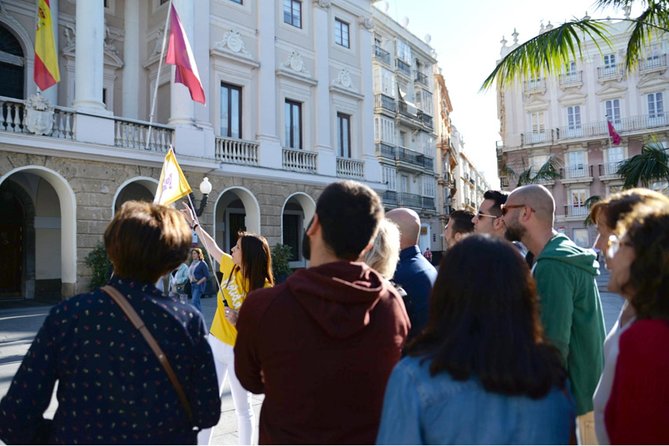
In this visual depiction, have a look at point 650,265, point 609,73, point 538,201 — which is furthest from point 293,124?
point 609,73

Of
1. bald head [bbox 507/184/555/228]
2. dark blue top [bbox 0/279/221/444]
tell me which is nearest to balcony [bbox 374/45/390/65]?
bald head [bbox 507/184/555/228]

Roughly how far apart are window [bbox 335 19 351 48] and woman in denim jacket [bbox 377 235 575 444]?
67.6ft

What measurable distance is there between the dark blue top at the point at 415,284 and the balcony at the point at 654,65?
40.9 m

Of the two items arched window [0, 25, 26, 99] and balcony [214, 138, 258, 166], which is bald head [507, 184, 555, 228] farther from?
arched window [0, 25, 26, 99]

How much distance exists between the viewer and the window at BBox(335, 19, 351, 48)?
2059 centimetres

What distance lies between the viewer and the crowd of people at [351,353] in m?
1.30

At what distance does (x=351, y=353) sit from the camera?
5.65 feet

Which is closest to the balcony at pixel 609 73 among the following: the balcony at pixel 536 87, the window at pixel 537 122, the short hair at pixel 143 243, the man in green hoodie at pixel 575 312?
the balcony at pixel 536 87

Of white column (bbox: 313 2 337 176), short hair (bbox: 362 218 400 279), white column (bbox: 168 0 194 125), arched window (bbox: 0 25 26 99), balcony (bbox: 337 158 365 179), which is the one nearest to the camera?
short hair (bbox: 362 218 400 279)

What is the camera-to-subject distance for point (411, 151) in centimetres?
3484

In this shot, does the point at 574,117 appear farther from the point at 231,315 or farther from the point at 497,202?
the point at 231,315

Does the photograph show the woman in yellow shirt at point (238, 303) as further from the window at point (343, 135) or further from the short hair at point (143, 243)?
the window at point (343, 135)

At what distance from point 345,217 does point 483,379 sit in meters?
0.80

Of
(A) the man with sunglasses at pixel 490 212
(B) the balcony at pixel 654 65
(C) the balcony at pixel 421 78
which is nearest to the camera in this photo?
(A) the man with sunglasses at pixel 490 212
